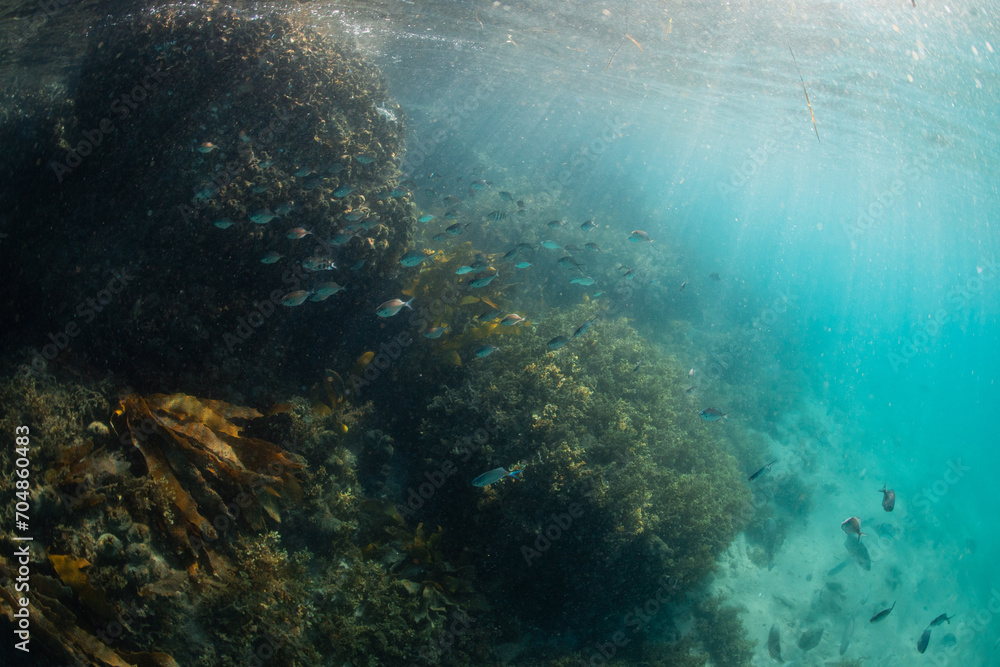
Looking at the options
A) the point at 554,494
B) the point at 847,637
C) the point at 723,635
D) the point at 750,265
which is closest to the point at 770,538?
the point at 847,637

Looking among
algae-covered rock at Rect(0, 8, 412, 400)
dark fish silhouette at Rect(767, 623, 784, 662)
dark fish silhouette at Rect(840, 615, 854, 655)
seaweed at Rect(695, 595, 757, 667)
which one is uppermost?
algae-covered rock at Rect(0, 8, 412, 400)

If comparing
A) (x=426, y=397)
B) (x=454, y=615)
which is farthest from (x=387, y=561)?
(x=426, y=397)

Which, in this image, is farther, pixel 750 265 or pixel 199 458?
pixel 750 265

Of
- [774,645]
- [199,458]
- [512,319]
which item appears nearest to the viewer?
[199,458]

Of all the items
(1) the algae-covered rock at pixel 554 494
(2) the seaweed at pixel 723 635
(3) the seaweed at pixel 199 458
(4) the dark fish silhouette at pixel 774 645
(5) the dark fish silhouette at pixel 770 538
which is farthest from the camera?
(5) the dark fish silhouette at pixel 770 538

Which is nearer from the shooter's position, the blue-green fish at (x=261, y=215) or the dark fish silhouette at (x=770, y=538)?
the blue-green fish at (x=261, y=215)

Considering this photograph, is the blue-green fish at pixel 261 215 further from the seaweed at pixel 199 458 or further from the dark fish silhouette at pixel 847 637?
the dark fish silhouette at pixel 847 637

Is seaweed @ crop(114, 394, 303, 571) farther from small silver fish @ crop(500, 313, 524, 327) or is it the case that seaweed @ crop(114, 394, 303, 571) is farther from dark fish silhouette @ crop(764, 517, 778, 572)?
dark fish silhouette @ crop(764, 517, 778, 572)

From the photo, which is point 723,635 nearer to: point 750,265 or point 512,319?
point 512,319

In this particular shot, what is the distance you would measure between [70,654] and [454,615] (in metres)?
3.93

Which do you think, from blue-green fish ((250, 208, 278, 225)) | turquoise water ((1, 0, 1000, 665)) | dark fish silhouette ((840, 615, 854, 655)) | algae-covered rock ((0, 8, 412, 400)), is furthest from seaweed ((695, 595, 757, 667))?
blue-green fish ((250, 208, 278, 225))

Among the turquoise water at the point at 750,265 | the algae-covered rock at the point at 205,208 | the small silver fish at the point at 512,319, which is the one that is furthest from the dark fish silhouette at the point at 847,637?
the algae-covered rock at the point at 205,208

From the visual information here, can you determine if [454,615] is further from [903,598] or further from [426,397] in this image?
[903,598]

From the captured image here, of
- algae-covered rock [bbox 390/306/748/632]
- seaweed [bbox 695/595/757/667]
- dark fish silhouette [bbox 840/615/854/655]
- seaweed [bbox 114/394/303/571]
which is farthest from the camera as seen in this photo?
dark fish silhouette [bbox 840/615/854/655]
